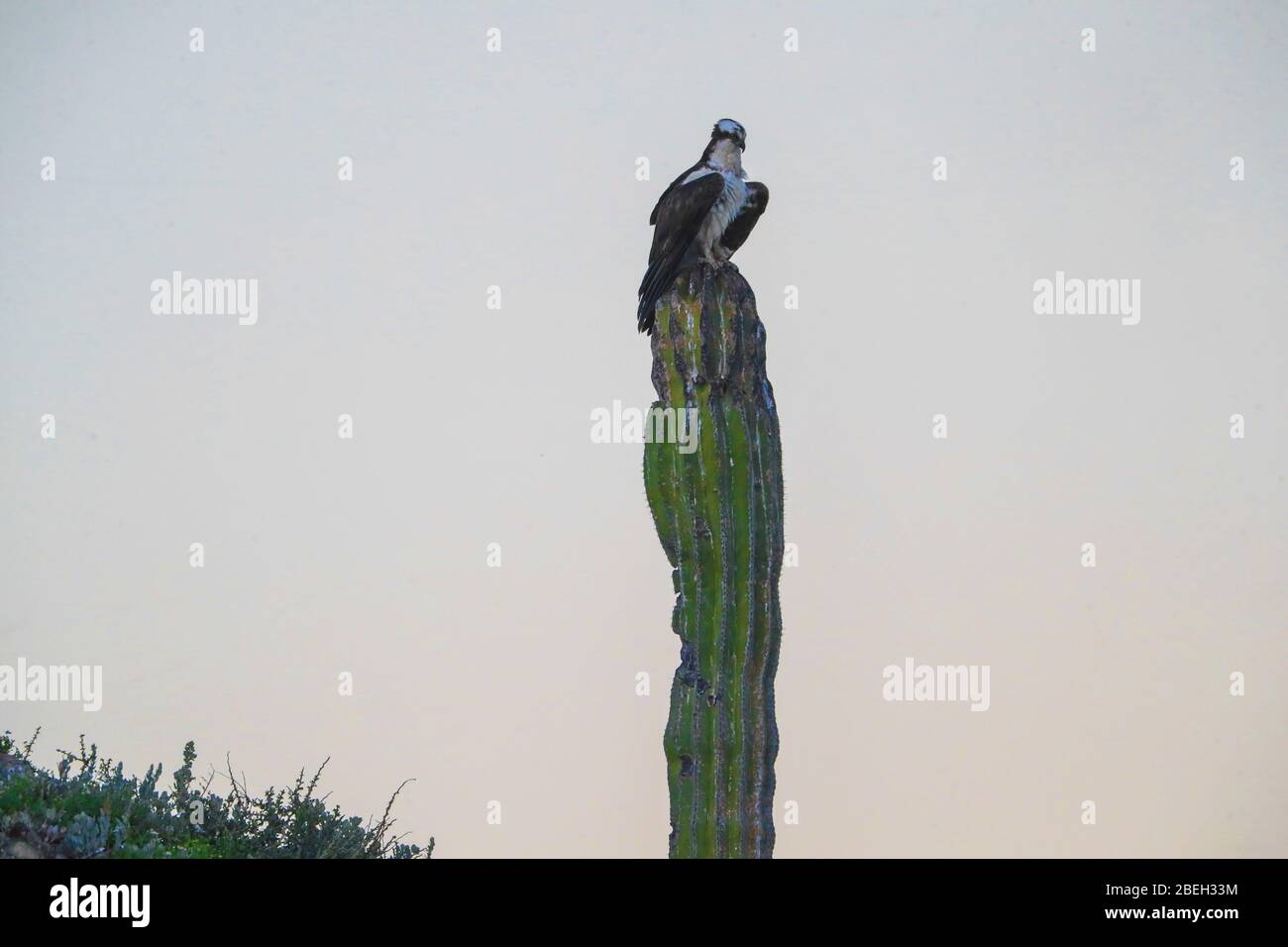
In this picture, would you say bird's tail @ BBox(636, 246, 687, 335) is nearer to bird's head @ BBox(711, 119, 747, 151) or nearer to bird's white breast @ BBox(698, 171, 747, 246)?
bird's white breast @ BBox(698, 171, 747, 246)

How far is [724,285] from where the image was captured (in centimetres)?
861

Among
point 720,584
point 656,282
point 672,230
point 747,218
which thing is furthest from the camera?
point 747,218

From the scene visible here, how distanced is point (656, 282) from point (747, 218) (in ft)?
3.42

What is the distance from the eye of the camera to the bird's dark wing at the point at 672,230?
8.85 meters

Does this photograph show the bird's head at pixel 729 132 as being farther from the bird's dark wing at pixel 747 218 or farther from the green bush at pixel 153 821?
the green bush at pixel 153 821

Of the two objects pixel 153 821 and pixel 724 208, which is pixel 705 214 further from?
pixel 153 821

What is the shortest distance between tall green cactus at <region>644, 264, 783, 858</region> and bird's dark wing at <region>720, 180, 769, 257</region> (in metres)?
1.31

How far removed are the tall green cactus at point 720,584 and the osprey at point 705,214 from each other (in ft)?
2.26

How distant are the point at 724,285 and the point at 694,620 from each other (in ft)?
6.03

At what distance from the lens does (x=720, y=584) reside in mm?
7969

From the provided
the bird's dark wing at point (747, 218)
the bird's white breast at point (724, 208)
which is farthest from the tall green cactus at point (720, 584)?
the bird's dark wing at point (747, 218)

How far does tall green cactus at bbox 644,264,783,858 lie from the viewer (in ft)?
25.7

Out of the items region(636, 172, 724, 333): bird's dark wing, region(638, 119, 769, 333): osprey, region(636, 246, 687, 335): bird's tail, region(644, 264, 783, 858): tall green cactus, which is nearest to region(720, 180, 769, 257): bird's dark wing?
region(638, 119, 769, 333): osprey

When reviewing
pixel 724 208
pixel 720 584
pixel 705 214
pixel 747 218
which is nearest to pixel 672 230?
pixel 705 214
